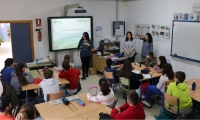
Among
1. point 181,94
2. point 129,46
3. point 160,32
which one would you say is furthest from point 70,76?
point 160,32

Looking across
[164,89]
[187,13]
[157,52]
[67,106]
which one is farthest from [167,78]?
[157,52]

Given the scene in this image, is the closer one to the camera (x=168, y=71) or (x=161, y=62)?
(x=168, y=71)

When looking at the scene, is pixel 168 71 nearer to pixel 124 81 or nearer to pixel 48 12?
pixel 124 81

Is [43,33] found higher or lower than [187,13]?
lower

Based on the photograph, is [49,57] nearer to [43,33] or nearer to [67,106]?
[43,33]

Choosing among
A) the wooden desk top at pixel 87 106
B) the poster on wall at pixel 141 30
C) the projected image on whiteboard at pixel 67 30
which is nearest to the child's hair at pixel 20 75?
the wooden desk top at pixel 87 106

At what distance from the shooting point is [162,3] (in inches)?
274

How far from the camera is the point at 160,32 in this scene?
7.15m

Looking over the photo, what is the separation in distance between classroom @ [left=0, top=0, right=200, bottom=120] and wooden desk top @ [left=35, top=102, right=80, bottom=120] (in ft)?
0.05

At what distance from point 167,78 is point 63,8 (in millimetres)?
4720

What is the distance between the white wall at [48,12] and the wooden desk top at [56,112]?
4484 millimetres

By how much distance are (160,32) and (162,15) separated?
570 mm

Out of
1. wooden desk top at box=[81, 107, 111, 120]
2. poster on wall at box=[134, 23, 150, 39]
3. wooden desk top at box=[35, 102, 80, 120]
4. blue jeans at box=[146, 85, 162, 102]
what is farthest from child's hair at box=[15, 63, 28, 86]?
poster on wall at box=[134, 23, 150, 39]

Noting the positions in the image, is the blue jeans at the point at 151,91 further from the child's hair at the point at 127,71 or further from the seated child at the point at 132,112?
the seated child at the point at 132,112
